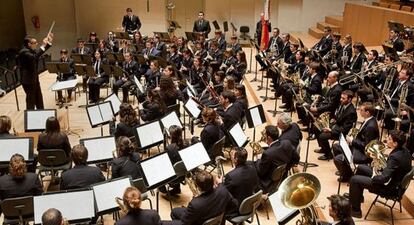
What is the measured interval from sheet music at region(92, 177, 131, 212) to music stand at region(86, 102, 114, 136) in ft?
10.2

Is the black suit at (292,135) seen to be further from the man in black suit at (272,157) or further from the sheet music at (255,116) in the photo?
the sheet music at (255,116)

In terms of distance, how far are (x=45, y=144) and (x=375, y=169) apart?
199 inches

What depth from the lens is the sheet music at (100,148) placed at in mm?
6414

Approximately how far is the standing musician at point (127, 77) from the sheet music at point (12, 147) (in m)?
5.12

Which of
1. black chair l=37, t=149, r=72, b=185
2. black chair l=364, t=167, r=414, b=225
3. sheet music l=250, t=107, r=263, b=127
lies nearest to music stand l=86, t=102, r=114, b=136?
black chair l=37, t=149, r=72, b=185

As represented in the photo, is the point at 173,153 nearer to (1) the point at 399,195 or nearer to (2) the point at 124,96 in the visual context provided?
(1) the point at 399,195

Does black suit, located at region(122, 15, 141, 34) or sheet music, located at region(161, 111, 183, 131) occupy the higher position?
black suit, located at region(122, 15, 141, 34)

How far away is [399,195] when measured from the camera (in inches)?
220

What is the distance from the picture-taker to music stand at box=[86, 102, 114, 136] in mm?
7867

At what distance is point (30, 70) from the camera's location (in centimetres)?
992

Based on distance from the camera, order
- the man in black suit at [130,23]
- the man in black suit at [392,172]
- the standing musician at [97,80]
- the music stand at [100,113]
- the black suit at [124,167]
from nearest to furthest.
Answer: the man in black suit at [392,172] < the black suit at [124,167] < the music stand at [100,113] < the standing musician at [97,80] < the man in black suit at [130,23]

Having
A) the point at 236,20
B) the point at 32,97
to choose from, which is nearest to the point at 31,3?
the point at 236,20

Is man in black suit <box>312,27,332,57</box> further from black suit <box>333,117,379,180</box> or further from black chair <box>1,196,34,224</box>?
black chair <box>1,196,34,224</box>

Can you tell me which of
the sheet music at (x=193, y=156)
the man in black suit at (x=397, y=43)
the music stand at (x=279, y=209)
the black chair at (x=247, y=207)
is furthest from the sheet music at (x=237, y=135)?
the man in black suit at (x=397, y=43)
